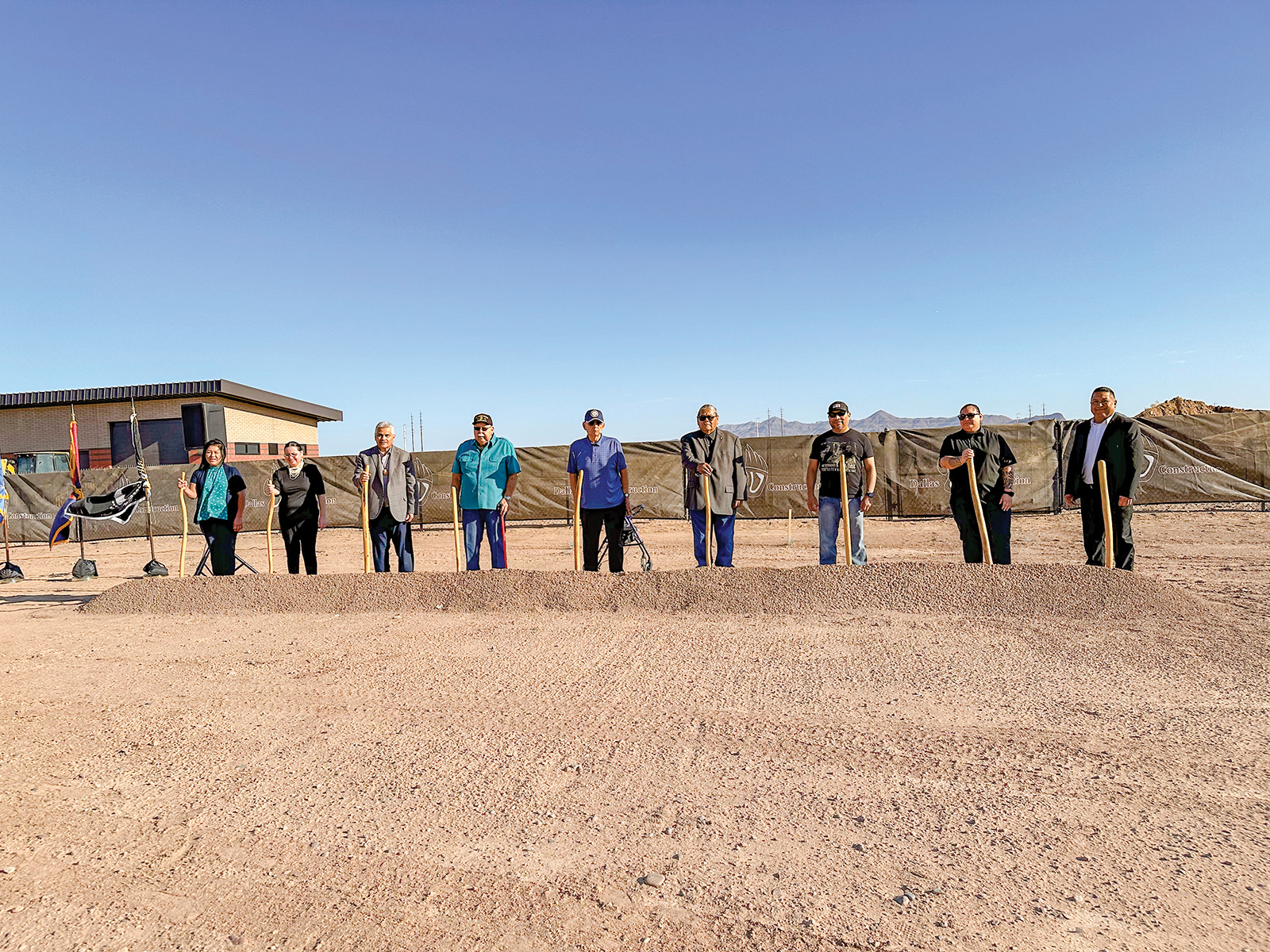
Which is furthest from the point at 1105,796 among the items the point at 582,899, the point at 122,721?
the point at 122,721

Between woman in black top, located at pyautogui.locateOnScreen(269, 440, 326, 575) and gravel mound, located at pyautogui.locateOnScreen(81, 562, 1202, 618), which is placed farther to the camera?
woman in black top, located at pyautogui.locateOnScreen(269, 440, 326, 575)

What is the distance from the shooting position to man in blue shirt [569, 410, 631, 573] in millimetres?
7020

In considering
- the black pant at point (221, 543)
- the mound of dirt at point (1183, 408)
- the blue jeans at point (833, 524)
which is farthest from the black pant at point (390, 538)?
the mound of dirt at point (1183, 408)

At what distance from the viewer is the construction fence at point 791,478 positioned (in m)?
14.0

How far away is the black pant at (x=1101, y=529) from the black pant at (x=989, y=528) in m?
0.64

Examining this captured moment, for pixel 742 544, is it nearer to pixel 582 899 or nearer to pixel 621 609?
pixel 621 609

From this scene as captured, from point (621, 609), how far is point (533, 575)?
3.33 ft

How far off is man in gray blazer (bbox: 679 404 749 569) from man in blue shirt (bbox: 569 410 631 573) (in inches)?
25.9

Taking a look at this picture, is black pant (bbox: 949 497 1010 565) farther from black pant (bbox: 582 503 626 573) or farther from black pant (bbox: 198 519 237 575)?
black pant (bbox: 198 519 237 575)

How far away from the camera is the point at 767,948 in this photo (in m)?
2.06

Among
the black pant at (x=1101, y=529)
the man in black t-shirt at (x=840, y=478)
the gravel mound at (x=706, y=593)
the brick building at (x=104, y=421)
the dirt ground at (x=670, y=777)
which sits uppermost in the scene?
the brick building at (x=104, y=421)

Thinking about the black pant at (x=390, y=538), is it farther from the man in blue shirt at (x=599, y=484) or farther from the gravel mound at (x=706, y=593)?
the man in blue shirt at (x=599, y=484)

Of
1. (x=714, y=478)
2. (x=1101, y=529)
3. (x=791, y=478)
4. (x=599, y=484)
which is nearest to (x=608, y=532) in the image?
(x=599, y=484)

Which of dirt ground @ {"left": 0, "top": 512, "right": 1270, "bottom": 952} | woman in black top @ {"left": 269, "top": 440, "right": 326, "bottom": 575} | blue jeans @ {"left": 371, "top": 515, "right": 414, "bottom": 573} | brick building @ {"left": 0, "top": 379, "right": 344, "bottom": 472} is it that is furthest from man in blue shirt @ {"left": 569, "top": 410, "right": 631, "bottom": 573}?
brick building @ {"left": 0, "top": 379, "right": 344, "bottom": 472}
